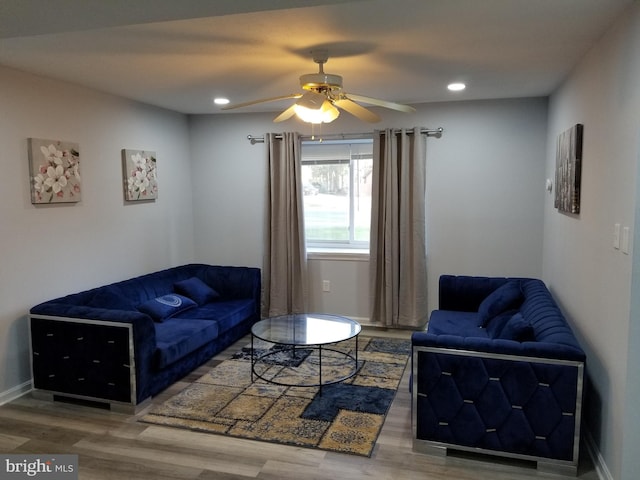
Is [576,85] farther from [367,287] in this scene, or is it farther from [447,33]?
[367,287]

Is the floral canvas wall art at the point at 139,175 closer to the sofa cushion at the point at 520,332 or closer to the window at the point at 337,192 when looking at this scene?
the window at the point at 337,192

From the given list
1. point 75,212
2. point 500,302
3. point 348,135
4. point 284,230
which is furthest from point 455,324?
point 75,212

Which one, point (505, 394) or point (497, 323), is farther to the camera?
point (497, 323)

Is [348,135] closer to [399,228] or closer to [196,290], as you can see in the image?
[399,228]

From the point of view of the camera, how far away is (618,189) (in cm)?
242

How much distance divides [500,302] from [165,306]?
2830 mm

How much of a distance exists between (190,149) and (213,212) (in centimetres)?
78

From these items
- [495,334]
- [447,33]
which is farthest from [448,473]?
[447,33]

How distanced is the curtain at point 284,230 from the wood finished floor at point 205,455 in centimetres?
232

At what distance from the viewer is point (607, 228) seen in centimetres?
258

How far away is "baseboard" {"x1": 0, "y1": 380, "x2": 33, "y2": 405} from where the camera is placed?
3496 mm

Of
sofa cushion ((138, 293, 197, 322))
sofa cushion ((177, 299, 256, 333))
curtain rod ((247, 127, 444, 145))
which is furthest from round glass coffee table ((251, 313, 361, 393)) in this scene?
curtain rod ((247, 127, 444, 145))

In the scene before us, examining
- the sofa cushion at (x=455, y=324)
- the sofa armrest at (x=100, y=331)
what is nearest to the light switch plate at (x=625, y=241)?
the sofa cushion at (x=455, y=324)

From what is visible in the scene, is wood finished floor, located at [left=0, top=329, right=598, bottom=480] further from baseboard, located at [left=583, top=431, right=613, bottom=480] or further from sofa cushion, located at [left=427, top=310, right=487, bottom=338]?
sofa cushion, located at [left=427, top=310, right=487, bottom=338]
